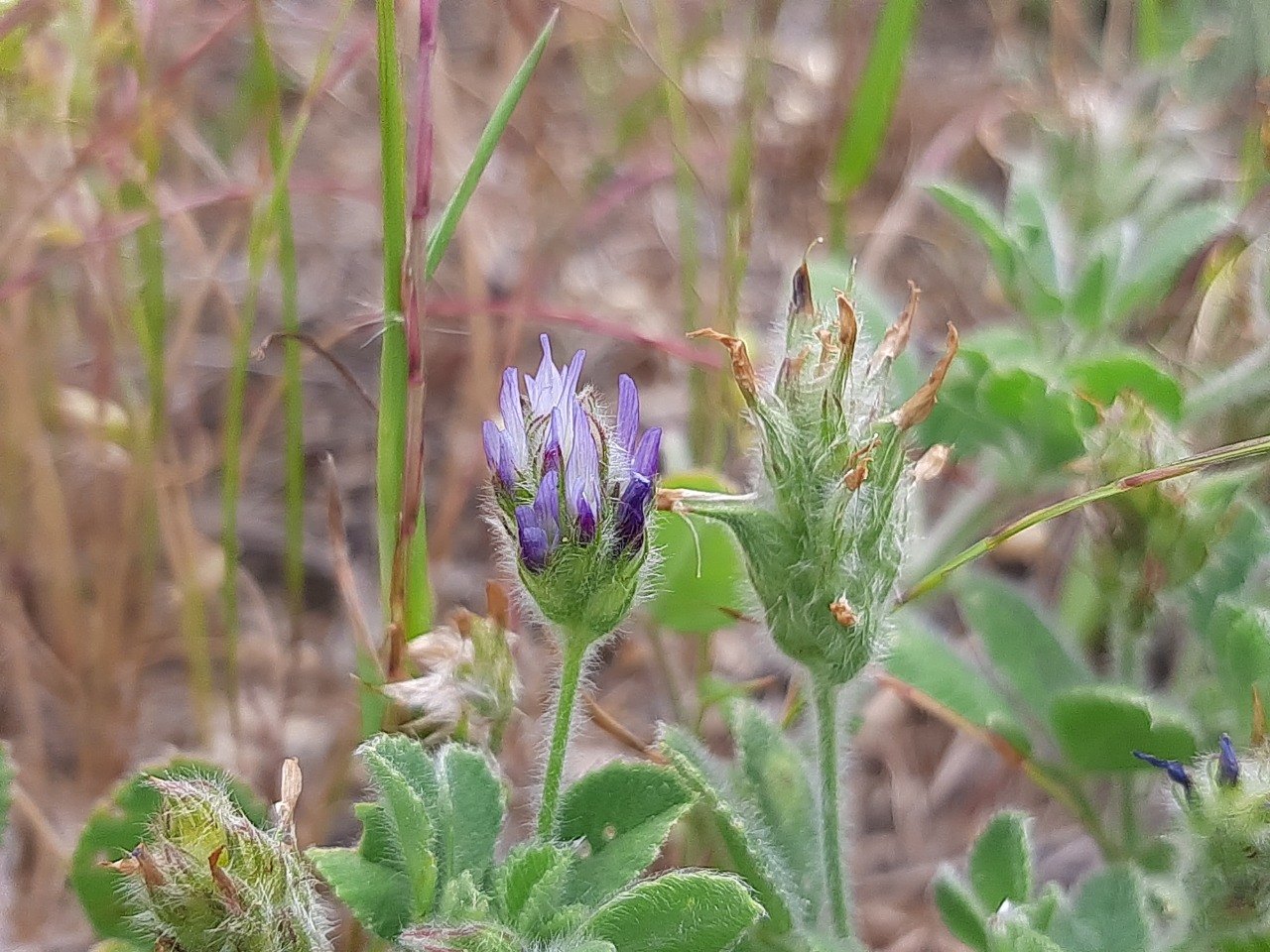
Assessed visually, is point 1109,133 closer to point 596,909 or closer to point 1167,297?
point 1167,297

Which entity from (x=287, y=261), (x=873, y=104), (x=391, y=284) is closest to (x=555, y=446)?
(x=391, y=284)

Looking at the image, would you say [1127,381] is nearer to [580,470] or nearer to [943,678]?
[943,678]

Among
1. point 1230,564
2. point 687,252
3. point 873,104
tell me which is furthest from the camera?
point 873,104

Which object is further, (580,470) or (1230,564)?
(1230,564)

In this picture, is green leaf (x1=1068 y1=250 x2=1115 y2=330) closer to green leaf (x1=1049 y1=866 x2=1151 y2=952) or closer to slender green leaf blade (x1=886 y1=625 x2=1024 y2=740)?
slender green leaf blade (x1=886 y1=625 x2=1024 y2=740)

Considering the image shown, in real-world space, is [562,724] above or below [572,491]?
below

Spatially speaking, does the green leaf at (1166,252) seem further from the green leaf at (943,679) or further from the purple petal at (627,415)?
the purple petal at (627,415)

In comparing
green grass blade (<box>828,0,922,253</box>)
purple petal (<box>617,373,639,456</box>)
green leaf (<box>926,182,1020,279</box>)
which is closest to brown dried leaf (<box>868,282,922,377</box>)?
purple petal (<box>617,373,639,456</box>)
